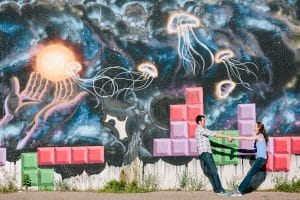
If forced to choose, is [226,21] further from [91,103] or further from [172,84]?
Answer: [91,103]

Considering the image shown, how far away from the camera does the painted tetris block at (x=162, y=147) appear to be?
38.3ft

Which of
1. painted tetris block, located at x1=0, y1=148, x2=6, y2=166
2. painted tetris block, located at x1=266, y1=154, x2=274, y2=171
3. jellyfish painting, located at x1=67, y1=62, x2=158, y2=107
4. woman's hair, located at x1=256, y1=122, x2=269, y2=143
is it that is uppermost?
jellyfish painting, located at x1=67, y1=62, x2=158, y2=107

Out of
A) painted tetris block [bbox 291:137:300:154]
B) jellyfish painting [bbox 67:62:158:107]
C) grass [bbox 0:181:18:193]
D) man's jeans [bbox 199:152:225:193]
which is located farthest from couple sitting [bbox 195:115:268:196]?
grass [bbox 0:181:18:193]

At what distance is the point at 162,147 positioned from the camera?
460 inches

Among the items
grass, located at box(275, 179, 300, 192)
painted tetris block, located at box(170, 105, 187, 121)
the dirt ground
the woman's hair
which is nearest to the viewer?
the dirt ground

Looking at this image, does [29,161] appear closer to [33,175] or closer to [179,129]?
[33,175]

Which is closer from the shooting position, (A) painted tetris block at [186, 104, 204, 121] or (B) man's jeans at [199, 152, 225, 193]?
(B) man's jeans at [199, 152, 225, 193]

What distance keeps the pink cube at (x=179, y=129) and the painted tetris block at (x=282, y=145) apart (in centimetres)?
177

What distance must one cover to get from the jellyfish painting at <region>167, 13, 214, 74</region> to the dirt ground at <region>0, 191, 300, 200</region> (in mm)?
2408

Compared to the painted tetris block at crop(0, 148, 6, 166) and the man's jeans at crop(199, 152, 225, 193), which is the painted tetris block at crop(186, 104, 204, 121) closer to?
the man's jeans at crop(199, 152, 225, 193)

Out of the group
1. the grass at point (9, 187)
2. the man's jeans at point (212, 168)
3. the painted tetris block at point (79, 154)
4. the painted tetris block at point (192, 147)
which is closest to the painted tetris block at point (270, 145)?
the man's jeans at point (212, 168)

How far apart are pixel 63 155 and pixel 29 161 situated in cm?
69

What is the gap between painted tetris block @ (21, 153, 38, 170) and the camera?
38.6ft

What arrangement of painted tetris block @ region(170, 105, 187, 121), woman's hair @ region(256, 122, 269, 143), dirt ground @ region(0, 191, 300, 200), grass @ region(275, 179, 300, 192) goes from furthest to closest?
painted tetris block @ region(170, 105, 187, 121), grass @ region(275, 179, 300, 192), woman's hair @ region(256, 122, 269, 143), dirt ground @ region(0, 191, 300, 200)
